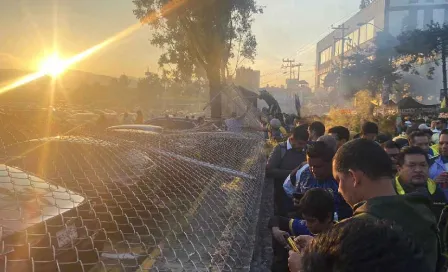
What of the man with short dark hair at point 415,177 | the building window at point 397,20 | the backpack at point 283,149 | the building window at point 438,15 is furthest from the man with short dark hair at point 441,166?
the building window at point 438,15

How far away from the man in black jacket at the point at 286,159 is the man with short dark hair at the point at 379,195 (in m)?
2.52

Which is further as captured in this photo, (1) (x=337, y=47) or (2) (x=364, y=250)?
(1) (x=337, y=47)

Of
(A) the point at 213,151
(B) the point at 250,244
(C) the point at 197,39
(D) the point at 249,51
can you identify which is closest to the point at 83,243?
(B) the point at 250,244

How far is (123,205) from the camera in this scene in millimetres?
4109

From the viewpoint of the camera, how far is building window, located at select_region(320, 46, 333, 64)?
3213 inches

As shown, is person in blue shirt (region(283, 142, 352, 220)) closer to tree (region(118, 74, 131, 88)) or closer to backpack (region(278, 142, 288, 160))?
backpack (region(278, 142, 288, 160))

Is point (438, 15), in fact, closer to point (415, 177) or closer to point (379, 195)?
point (415, 177)

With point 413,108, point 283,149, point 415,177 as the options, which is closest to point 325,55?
point 413,108

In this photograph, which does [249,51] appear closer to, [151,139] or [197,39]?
[197,39]

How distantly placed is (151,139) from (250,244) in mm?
2599

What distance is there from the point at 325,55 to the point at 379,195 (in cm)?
8722

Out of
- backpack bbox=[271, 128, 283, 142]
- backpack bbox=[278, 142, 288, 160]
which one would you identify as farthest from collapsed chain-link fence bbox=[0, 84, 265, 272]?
backpack bbox=[271, 128, 283, 142]

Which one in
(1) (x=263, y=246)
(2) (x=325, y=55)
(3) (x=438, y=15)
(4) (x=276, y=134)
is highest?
(3) (x=438, y=15)

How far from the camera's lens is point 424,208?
159 cm
